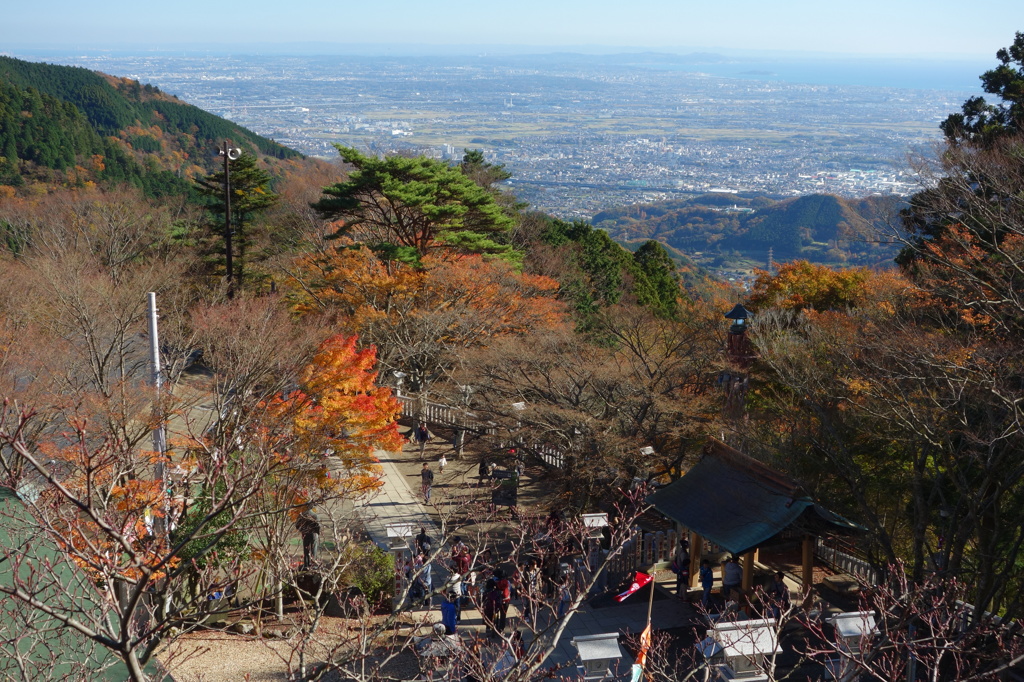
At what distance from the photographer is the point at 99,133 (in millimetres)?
59531

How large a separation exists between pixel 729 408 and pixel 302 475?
885 centimetres

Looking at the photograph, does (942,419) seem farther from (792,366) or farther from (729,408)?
(729,408)

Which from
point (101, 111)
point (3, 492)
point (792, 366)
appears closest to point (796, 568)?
point (792, 366)

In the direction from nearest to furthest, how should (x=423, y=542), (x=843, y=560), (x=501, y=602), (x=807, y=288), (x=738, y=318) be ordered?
(x=501, y=602) → (x=423, y=542) → (x=843, y=560) → (x=738, y=318) → (x=807, y=288)

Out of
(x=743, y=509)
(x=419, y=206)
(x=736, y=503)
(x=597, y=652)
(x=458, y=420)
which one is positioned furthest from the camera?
(x=419, y=206)

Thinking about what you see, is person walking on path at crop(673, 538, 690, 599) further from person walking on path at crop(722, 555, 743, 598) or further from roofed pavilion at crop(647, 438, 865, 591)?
person walking on path at crop(722, 555, 743, 598)

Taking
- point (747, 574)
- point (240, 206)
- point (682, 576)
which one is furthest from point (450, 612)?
point (240, 206)

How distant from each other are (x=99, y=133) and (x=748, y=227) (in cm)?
5907

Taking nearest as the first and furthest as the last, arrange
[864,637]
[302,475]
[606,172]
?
[864,637]
[302,475]
[606,172]

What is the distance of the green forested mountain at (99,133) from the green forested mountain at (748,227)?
3910 centimetres

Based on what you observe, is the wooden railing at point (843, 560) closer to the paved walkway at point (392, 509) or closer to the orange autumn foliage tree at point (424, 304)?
the paved walkway at point (392, 509)

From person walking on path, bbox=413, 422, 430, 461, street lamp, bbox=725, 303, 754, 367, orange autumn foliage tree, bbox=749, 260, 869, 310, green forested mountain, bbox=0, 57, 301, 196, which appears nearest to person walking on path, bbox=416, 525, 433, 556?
person walking on path, bbox=413, 422, 430, 461

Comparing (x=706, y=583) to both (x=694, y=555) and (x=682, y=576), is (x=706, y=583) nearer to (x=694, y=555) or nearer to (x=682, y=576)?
(x=682, y=576)

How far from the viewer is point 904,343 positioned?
13.4 meters
